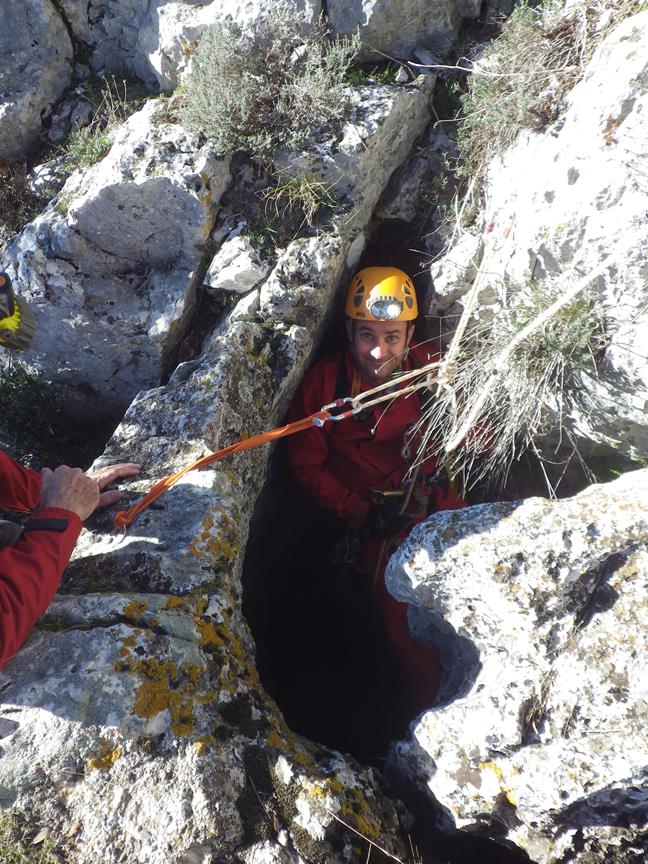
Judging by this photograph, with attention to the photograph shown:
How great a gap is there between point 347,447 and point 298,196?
87.3 inches

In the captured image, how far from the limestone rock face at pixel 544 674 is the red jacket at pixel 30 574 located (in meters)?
1.93

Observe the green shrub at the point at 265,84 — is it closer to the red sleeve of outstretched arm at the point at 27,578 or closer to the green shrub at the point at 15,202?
the green shrub at the point at 15,202

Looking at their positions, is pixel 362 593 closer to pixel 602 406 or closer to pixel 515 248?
pixel 602 406

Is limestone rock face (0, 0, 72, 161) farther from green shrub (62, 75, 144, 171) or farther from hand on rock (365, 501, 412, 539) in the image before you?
hand on rock (365, 501, 412, 539)

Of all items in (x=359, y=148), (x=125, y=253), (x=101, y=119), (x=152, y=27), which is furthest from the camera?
(x=101, y=119)

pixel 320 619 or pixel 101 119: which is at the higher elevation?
pixel 101 119

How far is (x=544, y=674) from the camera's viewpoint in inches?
113

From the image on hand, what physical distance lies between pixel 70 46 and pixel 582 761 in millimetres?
6639

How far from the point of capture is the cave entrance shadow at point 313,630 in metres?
4.78

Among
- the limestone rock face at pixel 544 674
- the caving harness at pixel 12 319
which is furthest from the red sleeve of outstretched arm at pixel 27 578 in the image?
the limestone rock face at pixel 544 674

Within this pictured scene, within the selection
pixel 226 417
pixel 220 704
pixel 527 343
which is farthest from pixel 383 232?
pixel 220 704

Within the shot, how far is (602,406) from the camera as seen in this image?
12.4 feet

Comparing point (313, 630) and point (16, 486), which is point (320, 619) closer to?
point (313, 630)

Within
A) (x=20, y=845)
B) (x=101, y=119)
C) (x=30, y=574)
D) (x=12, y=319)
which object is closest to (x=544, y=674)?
(x=20, y=845)
